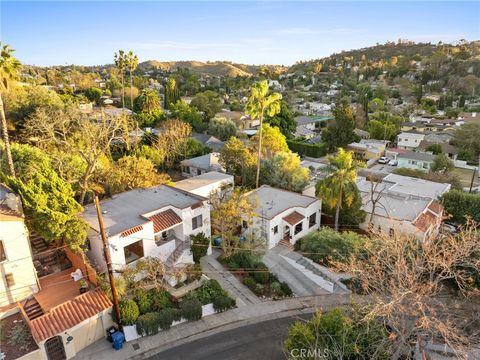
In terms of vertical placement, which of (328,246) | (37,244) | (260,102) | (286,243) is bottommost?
(286,243)

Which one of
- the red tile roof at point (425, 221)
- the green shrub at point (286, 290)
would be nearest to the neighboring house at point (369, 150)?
the red tile roof at point (425, 221)

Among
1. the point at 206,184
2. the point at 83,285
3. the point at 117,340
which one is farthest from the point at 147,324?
the point at 206,184

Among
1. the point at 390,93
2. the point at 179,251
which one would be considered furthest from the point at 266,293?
the point at 390,93

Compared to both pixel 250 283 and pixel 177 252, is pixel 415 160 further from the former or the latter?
pixel 177 252

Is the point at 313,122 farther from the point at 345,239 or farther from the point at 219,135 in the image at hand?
the point at 345,239

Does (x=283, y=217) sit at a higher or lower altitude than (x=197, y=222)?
lower

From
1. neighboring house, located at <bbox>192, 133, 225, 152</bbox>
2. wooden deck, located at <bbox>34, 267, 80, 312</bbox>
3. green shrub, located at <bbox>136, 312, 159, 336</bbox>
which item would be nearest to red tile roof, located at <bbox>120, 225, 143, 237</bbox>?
wooden deck, located at <bbox>34, 267, 80, 312</bbox>

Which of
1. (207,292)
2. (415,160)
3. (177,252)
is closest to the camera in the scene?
(207,292)
